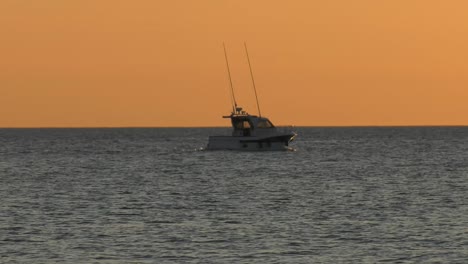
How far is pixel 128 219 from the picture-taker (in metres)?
57.3

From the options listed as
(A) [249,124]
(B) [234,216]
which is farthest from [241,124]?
(B) [234,216]

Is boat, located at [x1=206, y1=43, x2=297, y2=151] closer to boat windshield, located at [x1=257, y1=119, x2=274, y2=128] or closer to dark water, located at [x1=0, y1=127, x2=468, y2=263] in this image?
boat windshield, located at [x1=257, y1=119, x2=274, y2=128]

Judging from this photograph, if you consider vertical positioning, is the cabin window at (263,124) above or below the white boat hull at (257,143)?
above

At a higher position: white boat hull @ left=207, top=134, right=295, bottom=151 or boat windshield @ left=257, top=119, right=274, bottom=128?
boat windshield @ left=257, top=119, right=274, bottom=128

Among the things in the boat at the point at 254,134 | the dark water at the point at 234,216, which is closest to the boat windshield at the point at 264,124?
the boat at the point at 254,134

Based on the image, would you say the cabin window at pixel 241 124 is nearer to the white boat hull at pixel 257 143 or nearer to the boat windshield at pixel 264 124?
the boat windshield at pixel 264 124

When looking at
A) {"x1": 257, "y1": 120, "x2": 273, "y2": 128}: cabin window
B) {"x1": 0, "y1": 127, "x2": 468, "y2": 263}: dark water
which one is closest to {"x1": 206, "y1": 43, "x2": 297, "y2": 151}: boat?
{"x1": 257, "y1": 120, "x2": 273, "y2": 128}: cabin window

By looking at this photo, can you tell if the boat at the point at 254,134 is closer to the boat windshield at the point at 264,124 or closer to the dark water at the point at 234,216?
the boat windshield at the point at 264,124

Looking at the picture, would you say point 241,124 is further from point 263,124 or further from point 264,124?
point 264,124

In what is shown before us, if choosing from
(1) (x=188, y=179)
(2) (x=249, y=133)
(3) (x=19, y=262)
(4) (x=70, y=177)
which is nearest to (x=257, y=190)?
(1) (x=188, y=179)

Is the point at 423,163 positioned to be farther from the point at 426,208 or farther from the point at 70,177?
the point at 426,208

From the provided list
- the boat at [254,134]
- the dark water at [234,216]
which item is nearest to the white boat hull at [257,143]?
the boat at [254,134]

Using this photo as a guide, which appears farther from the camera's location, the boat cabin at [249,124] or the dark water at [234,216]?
the boat cabin at [249,124]

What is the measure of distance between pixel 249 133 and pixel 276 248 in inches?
3835
